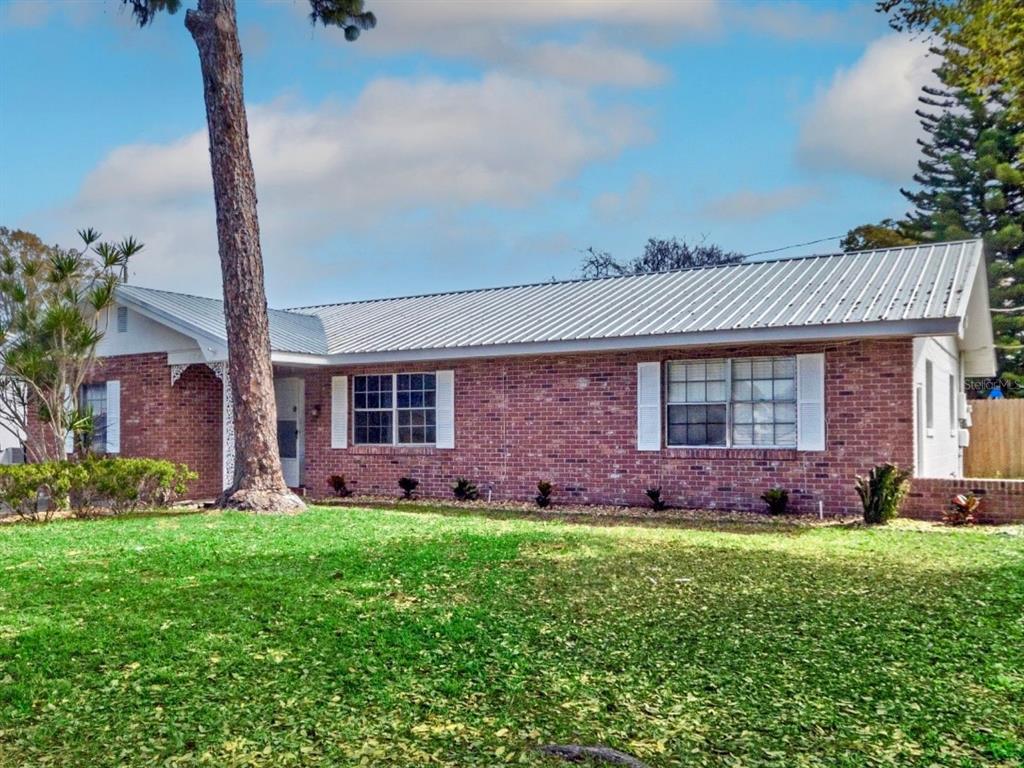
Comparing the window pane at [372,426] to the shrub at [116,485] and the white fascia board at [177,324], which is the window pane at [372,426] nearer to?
the white fascia board at [177,324]

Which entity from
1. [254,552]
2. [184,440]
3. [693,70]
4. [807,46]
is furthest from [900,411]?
[184,440]

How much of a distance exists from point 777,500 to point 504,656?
7781 mm

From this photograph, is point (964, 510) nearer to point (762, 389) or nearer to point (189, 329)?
point (762, 389)

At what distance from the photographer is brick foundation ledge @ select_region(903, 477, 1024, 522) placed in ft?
36.3

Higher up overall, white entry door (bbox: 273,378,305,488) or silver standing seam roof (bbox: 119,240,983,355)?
silver standing seam roof (bbox: 119,240,983,355)

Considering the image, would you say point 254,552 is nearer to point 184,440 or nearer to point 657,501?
point 657,501

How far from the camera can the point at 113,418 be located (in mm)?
16531

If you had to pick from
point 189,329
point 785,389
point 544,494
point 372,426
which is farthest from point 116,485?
point 785,389

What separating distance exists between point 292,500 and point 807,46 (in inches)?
409

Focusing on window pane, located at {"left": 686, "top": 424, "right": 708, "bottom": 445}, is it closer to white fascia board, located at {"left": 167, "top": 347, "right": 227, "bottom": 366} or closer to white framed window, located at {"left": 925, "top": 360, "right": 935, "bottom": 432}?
white framed window, located at {"left": 925, "top": 360, "right": 935, "bottom": 432}

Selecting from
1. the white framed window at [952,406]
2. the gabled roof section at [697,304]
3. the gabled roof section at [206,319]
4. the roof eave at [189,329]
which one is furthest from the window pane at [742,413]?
the roof eave at [189,329]

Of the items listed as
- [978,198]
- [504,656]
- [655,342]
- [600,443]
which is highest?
[978,198]

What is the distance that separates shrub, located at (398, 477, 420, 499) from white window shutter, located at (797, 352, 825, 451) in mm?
6368

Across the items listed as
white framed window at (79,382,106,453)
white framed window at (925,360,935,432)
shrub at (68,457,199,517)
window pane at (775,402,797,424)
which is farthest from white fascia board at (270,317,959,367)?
white framed window at (79,382,106,453)
